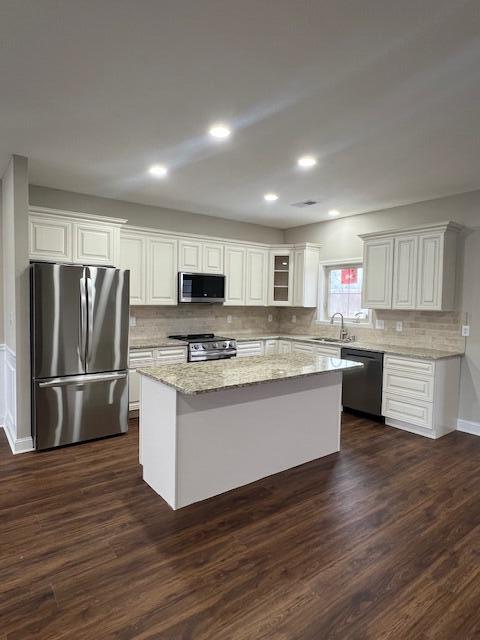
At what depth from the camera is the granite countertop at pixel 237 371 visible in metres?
2.52

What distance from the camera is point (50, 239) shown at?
3.92 m

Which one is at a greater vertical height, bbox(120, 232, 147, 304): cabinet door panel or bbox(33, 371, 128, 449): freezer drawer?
bbox(120, 232, 147, 304): cabinet door panel

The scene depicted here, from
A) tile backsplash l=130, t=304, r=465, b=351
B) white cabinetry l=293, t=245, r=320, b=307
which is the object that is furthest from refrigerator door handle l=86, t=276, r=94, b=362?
white cabinetry l=293, t=245, r=320, b=307

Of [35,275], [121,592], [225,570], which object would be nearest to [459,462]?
[225,570]

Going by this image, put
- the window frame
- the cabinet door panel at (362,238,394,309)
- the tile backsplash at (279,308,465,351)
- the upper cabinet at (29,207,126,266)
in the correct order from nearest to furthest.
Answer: the upper cabinet at (29,207,126,266) < the tile backsplash at (279,308,465,351) < the cabinet door panel at (362,238,394,309) < the window frame

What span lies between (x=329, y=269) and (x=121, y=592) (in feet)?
16.9

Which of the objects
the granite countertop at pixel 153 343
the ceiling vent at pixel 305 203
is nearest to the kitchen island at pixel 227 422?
the granite countertop at pixel 153 343

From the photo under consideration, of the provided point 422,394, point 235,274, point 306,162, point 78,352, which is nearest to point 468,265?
point 422,394

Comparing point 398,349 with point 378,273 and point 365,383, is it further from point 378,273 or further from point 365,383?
point 378,273

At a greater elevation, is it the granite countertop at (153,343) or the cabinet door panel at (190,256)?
the cabinet door panel at (190,256)

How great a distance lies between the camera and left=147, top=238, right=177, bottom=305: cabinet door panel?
501 cm

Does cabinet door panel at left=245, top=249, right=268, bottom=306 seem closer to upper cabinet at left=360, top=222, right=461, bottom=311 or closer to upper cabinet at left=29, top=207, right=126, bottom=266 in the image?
upper cabinet at left=360, top=222, right=461, bottom=311

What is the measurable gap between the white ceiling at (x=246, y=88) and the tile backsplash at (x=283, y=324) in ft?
5.40

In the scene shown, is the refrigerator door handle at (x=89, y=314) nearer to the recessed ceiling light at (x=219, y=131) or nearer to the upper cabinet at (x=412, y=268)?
the recessed ceiling light at (x=219, y=131)
